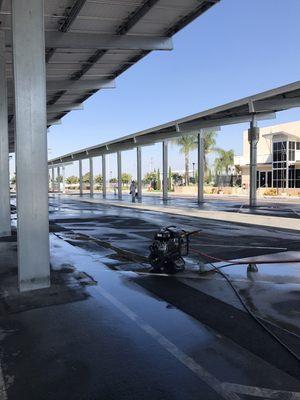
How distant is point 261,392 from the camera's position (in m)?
3.72

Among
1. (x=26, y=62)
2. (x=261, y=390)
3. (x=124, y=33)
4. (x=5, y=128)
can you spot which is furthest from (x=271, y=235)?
(x=261, y=390)

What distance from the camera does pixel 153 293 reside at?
689cm

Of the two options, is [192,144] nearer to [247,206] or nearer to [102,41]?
[247,206]

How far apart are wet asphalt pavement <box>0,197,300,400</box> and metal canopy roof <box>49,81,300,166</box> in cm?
1621

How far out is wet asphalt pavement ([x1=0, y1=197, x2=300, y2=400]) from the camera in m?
3.81

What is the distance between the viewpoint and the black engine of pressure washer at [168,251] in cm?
805

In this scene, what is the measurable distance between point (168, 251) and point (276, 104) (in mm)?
16597

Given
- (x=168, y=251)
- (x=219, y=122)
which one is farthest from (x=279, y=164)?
(x=168, y=251)

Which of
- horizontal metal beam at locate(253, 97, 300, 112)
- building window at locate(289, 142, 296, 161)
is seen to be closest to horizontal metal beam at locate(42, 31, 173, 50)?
horizontal metal beam at locate(253, 97, 300, 112)

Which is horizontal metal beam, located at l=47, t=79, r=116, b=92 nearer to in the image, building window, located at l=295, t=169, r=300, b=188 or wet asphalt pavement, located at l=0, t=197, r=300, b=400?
wet asphalt pavement, located at l=0, t=197, r=300, b=400

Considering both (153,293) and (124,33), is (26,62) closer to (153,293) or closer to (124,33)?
(153,293)

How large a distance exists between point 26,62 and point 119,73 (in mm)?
11460

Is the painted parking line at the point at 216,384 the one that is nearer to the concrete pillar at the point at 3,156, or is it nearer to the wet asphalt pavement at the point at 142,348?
the wet asphalt pavement at the point at 142,348

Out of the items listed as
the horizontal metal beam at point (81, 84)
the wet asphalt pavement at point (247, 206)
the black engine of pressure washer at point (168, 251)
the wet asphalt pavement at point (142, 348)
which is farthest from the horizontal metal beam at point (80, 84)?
the wet asphalt pavement at point (142, 348)
